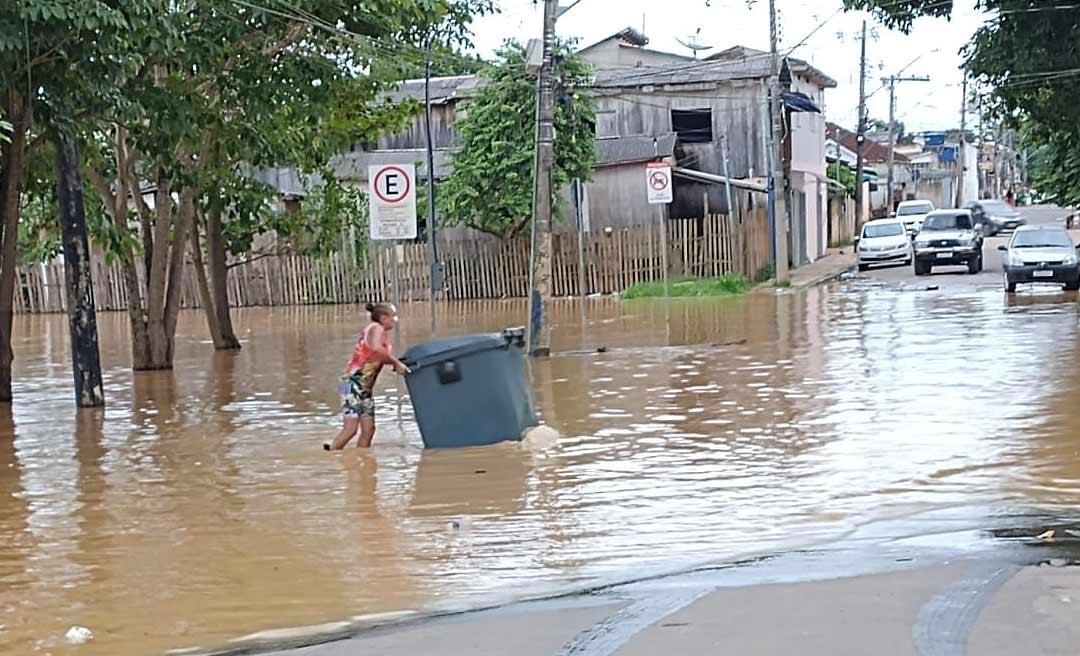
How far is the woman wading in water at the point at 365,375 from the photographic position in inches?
554

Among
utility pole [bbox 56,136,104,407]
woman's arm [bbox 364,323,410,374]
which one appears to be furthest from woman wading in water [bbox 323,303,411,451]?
utility pole [bbox 56,136,104,407]

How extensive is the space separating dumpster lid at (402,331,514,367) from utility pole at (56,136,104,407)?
22.7ft

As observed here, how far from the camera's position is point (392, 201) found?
19172mm

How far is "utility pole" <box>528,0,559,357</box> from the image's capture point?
2308 cm

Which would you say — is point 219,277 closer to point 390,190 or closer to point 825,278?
point 390,190

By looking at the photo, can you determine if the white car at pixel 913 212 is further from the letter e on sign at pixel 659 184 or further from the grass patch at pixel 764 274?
the letter e on sign at pixel 659 184

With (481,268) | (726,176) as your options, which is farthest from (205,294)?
(726,176)

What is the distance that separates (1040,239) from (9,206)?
2350cm

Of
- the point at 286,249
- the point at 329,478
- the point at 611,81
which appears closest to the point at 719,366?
the point at 329,478

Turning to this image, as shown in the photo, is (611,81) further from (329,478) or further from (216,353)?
(329,478)

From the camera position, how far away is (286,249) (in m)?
34.9

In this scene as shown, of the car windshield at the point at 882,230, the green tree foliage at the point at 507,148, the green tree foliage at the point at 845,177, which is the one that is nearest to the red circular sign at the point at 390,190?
the green tree foliage at the point at 507,148

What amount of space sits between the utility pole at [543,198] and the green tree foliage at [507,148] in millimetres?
16445

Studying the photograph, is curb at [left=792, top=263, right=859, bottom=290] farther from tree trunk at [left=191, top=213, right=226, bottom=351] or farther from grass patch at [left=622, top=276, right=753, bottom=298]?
tree trunk at [left=191, top=213, right=226, bottom=351]
